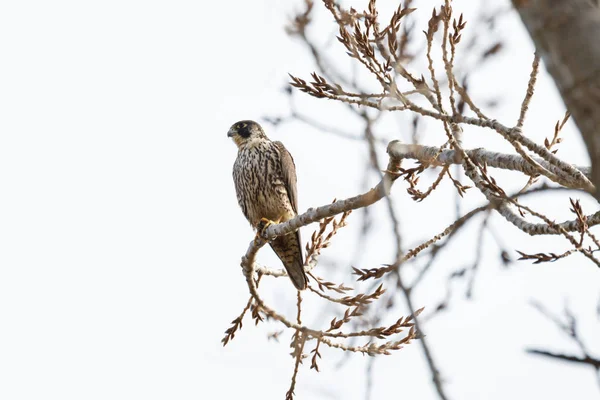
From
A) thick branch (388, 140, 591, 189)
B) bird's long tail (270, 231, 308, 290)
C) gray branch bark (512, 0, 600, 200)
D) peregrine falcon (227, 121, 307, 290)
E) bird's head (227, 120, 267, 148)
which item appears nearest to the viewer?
gray branch bark (512, 0, 600, 200)

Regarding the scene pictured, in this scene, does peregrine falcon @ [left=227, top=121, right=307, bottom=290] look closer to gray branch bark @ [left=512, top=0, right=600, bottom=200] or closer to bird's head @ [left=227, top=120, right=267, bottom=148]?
bird's head @ [left=227, top=120, right=267, bottom=148]

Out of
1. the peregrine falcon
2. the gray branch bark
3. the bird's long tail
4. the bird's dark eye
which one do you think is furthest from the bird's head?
the gray branch bark

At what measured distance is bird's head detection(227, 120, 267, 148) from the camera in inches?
259

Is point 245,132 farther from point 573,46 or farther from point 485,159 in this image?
point 573,46

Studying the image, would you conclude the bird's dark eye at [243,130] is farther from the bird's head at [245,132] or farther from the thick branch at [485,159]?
the thick branch at [485,159]

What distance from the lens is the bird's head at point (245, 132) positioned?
259 inches

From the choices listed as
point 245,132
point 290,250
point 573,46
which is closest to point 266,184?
point 290,250

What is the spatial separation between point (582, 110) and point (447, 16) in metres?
1.56

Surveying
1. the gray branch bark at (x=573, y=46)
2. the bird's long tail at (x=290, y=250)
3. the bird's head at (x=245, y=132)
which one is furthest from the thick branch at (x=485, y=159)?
the bird's head at (x=245, y=132)

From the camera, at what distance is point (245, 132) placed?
671 centimetres

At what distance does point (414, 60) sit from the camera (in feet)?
8.64

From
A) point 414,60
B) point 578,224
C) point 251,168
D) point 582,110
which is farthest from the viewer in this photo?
point 251,168

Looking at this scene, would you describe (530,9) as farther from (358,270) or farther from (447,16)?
(358,270)

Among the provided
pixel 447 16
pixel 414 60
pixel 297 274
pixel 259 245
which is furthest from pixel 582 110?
pixel 297 274
